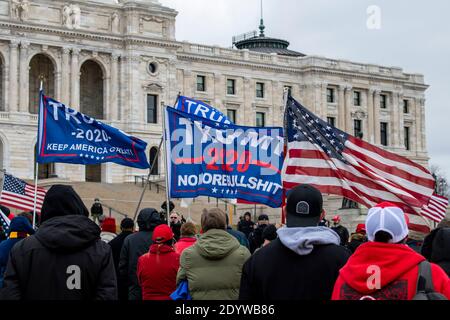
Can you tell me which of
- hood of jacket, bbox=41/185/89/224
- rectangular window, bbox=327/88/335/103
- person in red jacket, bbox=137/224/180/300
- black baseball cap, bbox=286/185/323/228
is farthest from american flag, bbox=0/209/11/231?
rectangular window, bbox=327/88/335/103

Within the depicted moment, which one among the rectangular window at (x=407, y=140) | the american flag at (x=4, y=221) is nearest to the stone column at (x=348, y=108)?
the rectangular window at (x=407, y=140)

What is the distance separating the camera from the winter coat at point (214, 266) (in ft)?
25.5

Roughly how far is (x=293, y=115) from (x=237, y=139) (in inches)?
118

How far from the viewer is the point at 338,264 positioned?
19.9 ft

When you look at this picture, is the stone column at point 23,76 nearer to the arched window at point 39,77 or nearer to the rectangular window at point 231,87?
the arched window at point 39,77

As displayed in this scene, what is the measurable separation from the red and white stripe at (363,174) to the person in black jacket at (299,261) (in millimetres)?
4407

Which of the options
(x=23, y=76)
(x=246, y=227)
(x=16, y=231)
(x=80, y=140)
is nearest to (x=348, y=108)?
(x=23, y=76)

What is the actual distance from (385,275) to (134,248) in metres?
5.54

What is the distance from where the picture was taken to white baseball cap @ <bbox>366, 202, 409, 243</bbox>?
549 centimetres

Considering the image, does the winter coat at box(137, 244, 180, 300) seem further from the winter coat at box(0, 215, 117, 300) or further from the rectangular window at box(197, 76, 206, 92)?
the rectangular window at box(197, 76, 206, 92)

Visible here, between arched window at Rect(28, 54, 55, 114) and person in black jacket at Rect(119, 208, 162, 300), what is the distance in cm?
4632

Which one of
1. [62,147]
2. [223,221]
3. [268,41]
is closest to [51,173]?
[268,41]

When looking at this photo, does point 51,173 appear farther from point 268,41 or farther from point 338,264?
point 338,264
